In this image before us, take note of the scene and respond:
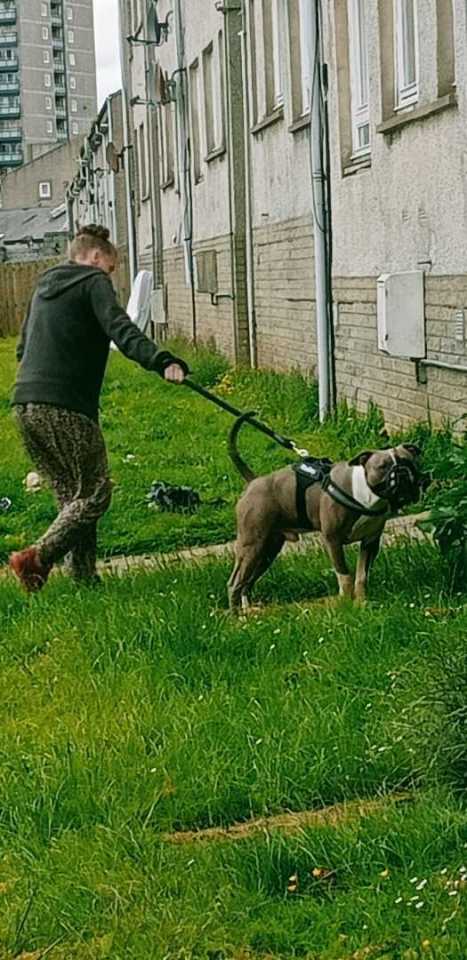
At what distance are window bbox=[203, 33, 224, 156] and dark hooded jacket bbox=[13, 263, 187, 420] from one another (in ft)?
48.8

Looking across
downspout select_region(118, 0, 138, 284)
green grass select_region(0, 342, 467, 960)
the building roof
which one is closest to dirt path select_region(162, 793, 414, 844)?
green grass select_region(0, 342, 467, 960)

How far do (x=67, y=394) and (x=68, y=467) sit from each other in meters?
0.38

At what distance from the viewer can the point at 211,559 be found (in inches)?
359

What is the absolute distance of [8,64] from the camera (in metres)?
148

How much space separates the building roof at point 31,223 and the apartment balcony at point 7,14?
186 feet

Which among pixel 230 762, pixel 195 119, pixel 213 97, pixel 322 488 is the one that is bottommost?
pixel 230 762

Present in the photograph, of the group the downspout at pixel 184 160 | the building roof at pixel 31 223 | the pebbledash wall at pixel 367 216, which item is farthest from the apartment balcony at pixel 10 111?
the pebbledash wall at pixel 367 216

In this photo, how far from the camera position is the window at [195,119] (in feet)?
85.0

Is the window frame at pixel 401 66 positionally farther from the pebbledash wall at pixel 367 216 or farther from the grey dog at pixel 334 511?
the grey dog at pixel 334 511

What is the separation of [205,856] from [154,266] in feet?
91.3

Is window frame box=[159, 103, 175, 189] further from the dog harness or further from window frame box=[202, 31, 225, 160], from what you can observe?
the dog harness

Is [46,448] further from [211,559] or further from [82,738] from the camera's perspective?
[82,738]

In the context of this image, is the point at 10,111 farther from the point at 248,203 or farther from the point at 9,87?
the point at 248,203

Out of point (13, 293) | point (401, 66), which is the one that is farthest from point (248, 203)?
point (13, 293)
